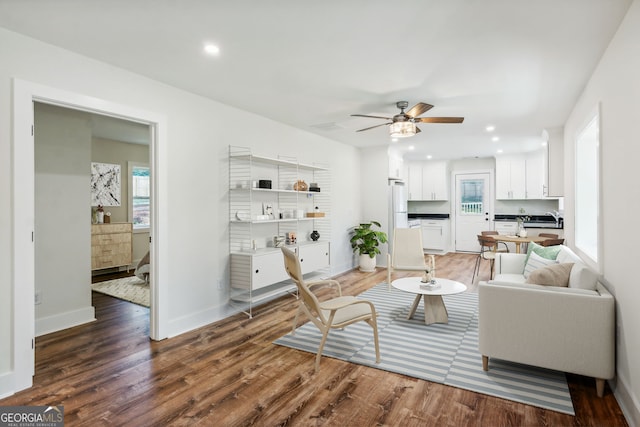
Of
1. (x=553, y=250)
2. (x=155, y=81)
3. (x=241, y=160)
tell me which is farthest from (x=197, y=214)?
(x=553, y=250)

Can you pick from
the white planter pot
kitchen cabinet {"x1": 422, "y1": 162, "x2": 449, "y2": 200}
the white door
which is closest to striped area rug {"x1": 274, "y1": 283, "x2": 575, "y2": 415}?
the white planter pot

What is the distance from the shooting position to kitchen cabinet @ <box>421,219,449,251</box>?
9089mm

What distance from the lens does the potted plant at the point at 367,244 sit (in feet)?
22.3

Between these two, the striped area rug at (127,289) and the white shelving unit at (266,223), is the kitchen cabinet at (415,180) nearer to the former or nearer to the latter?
the white shelving unit at (266,223)

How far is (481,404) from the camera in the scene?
2.31 m

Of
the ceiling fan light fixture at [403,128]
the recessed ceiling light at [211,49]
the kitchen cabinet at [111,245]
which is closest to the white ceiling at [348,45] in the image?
the recessed ceiling light at [211,49]

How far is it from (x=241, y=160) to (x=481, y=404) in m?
3.53

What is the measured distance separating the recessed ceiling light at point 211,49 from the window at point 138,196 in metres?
5.12

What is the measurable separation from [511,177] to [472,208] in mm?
1228

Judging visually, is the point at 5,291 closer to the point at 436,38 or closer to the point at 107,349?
the point at 107,349

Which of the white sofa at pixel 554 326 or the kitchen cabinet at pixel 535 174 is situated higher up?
the kitchen cabinet at pixel 535 174

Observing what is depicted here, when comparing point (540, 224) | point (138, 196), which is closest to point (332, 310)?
point (138, 196)

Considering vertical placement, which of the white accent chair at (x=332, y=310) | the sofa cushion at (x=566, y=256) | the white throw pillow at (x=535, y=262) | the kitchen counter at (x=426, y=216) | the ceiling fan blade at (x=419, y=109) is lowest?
the white accent chair at (x=332, y=310)

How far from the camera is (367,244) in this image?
6812 millimetres
